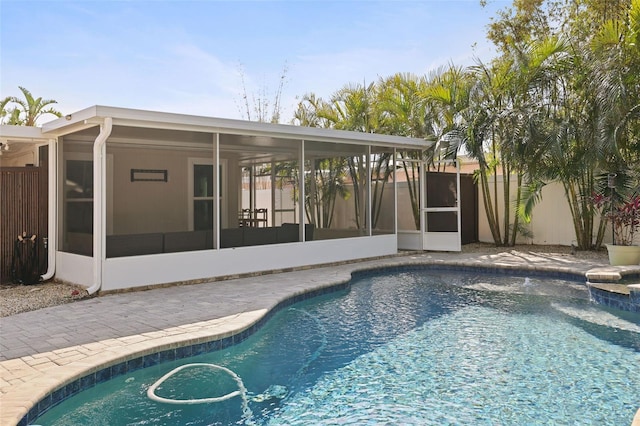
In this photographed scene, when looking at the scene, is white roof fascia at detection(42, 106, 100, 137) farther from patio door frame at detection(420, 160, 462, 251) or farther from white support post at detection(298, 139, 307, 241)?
patio door frame at detection(420, 160, 462, 251)

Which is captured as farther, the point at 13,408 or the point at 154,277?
the point at 154,277

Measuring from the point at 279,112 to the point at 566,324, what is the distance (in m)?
16.6

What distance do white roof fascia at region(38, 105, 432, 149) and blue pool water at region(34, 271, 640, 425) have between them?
10.8 ft

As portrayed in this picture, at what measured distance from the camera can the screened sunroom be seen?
281 inches

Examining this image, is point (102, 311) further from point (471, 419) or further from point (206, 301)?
point (471, 419)

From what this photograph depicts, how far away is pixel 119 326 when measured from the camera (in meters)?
5.10

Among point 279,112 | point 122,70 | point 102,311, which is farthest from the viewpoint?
point 279,112

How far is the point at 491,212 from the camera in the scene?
12.5m

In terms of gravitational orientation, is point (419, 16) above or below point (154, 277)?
above

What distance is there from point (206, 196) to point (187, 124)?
4.44m

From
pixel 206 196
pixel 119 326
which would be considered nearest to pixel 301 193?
pixel 206 196

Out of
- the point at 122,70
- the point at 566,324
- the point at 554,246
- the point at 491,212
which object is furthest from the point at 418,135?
the point at 122,70

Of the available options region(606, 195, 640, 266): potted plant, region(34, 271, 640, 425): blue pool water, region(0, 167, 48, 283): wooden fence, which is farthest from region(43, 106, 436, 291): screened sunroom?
region(606, 195, 640, 266): potted plant

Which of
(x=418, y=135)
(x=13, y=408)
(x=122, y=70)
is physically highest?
(x=122, y=70)
